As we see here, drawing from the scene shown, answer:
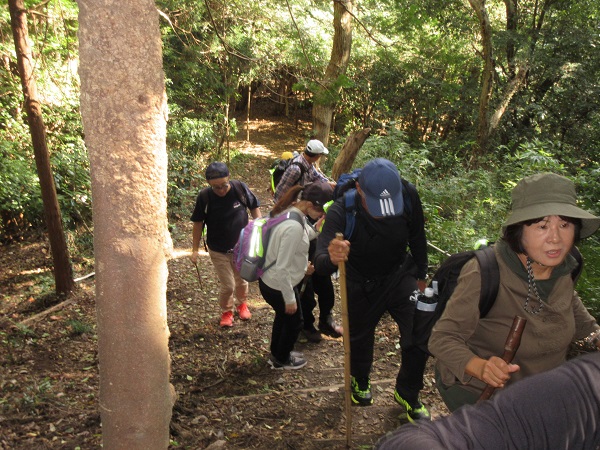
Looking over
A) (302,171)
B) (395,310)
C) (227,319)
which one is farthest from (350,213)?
(227,319)

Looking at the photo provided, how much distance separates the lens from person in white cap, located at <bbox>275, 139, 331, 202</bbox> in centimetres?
616

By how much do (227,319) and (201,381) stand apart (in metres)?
1.41

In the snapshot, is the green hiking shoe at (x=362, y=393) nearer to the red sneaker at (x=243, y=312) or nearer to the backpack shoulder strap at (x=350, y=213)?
the backpack shoulder strap at (x=350, y=213)

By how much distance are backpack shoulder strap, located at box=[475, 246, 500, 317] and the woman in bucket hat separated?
0.02m

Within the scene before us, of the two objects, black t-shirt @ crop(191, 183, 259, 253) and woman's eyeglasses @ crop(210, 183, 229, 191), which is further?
black t-shirt @ crop(191, 183, 259, 253)

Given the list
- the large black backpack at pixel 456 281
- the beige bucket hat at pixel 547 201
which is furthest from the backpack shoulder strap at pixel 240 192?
the beige bucket hat at pixel 547 201

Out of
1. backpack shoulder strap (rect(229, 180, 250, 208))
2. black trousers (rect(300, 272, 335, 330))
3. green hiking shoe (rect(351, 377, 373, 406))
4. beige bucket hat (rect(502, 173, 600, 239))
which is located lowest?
green hiking shoe (rect(351, 377, 373, 406))

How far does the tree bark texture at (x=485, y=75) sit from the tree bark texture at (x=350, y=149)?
684 centimetres

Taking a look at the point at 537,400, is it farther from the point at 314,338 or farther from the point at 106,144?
the point at 314,338

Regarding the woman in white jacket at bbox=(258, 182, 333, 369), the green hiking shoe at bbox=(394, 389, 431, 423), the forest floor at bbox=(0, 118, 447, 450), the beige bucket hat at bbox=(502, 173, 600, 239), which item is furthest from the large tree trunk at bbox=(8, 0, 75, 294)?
the beige bucket hat at bbox=(502, 173, 600, 239)

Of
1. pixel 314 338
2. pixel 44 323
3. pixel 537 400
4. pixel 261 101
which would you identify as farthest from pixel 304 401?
pixel 261 101

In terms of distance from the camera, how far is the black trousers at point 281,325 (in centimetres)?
427

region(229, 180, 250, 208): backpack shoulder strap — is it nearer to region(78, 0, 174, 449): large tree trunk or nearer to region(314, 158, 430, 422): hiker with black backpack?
region(314, 158, 430, 422): hiker with black backpack

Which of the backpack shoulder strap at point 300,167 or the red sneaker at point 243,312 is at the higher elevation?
the backpack shoulder strap at point 300,167
